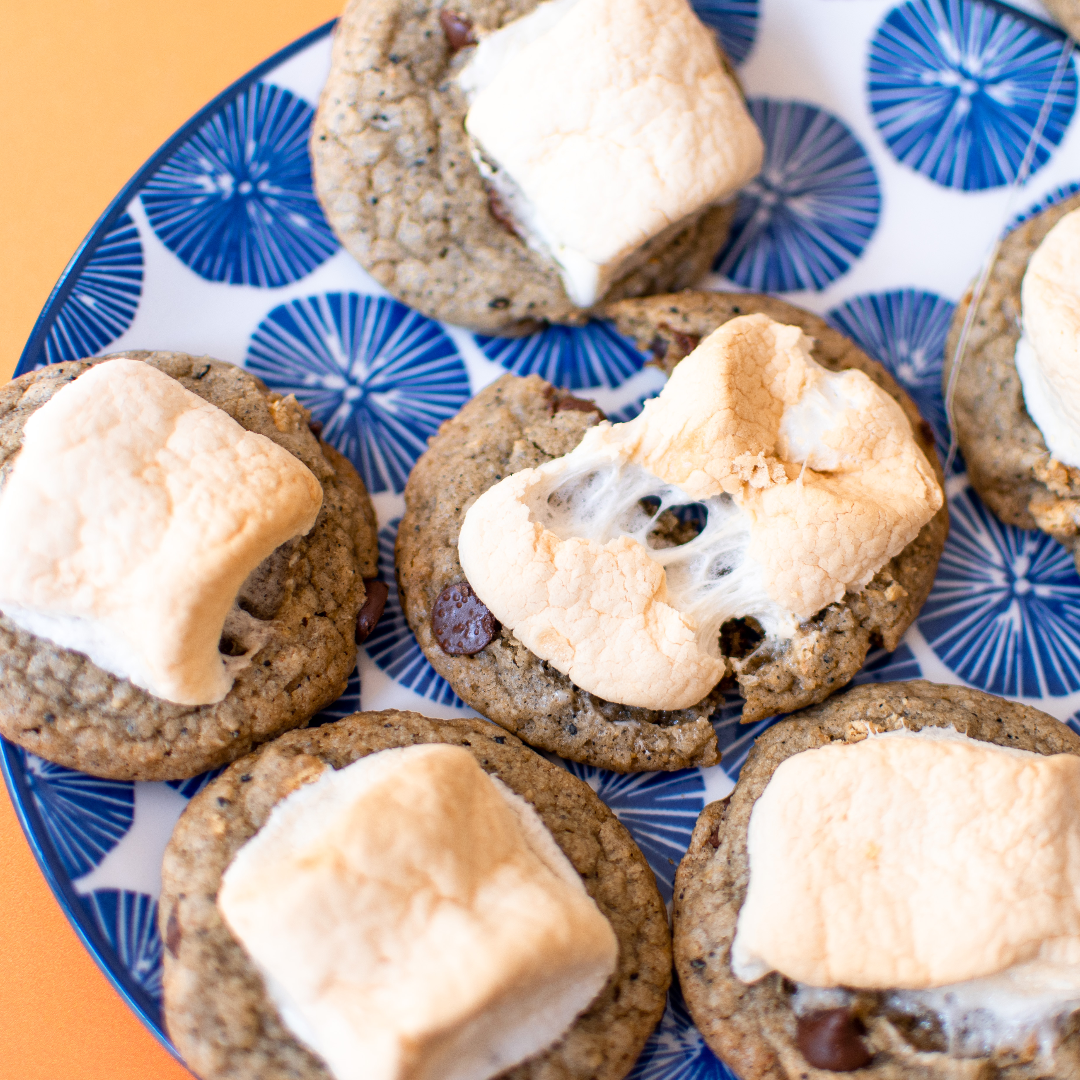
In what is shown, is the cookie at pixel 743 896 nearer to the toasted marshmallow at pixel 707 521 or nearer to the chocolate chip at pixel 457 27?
the toasted marshmallow at pixel 707 521

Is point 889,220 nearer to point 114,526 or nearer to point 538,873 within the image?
point 538,873

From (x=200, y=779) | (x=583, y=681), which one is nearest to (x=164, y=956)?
(x=200, y=779)

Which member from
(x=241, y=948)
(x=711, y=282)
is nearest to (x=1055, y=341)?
(x=711, y=282)

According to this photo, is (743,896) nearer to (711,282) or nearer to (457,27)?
(711,282)

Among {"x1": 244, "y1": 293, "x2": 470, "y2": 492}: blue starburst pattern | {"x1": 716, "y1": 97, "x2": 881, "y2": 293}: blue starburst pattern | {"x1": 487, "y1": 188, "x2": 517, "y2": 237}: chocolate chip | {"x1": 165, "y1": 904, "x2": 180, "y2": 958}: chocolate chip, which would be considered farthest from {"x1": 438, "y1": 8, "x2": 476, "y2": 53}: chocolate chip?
{"x1": 165, "y1": 904, "x2": 180, "y2": 958}: chocolate chip

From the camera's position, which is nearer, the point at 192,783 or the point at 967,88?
the point at 192,783

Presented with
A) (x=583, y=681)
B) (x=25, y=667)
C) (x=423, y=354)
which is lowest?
(x=583, y=681)
